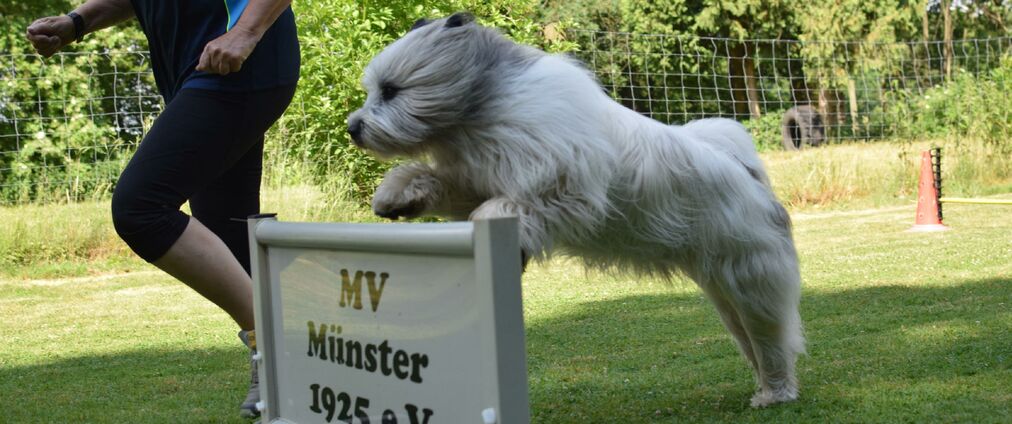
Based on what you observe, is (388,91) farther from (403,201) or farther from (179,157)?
(179,157)

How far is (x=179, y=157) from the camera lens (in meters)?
2.96

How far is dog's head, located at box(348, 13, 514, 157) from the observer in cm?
276

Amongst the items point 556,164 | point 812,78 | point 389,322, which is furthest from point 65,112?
point 812,78

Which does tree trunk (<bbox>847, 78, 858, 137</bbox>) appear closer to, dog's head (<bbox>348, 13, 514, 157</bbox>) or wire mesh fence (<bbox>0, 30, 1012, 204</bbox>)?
wire mesh fence (<bbox>0, 30, 1012, 204</bbox>)

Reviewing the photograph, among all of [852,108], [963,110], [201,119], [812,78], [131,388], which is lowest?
[131,388]

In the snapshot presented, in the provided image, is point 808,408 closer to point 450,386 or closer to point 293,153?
point 450,386

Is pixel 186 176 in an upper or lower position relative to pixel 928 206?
upper

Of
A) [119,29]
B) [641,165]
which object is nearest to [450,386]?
[641,165]

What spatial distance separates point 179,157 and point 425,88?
78 cm

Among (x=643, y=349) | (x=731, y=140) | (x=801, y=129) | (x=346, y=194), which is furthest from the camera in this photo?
(x=801, y=129)

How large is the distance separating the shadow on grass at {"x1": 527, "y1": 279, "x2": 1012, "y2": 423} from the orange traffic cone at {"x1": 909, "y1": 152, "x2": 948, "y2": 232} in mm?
3358

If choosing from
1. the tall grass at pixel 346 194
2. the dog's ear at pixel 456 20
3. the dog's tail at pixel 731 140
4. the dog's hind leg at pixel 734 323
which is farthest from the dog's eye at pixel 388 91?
the tall grass at pixel 346 194

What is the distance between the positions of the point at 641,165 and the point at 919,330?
2265mm

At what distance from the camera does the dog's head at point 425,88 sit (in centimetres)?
276
